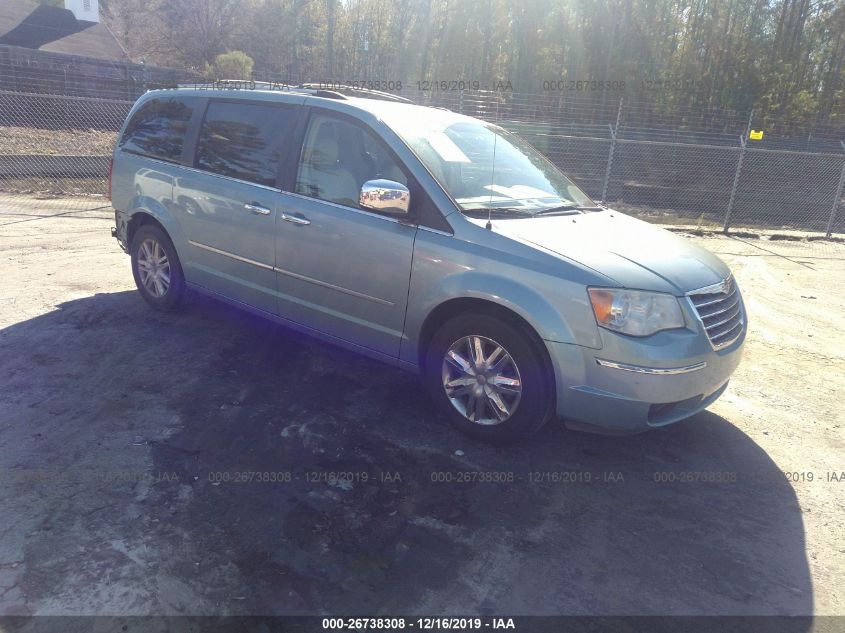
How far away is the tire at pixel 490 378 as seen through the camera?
3.56 meters

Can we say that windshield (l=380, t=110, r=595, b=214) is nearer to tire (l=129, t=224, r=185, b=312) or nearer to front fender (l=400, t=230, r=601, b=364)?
front fender (l=400, t=230, r=601, b=364)

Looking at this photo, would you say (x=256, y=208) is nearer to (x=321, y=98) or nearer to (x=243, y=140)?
(x=243, y=140)

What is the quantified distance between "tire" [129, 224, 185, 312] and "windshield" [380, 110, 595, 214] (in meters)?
2.52

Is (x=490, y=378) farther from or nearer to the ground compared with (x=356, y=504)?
farther from the ground

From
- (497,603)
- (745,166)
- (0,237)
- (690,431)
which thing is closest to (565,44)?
(745,166)

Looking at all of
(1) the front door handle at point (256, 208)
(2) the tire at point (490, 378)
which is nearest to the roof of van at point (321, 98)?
(1) the front door handle at point (256, 208)

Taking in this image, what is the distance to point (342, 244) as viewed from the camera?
4191mm

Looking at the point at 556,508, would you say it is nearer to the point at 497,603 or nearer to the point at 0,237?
the point at 497,603

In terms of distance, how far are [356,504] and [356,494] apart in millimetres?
83

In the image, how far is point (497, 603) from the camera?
8.43 feet

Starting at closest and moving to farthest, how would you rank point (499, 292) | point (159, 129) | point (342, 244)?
point (499, 292), point (342, 244), point (159, 129)

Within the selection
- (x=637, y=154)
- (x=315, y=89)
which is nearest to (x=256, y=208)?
(x=315, y=89)

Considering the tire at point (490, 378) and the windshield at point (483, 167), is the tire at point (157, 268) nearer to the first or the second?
the windshield at point (483, 167)

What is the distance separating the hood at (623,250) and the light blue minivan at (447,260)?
2 centimetres
